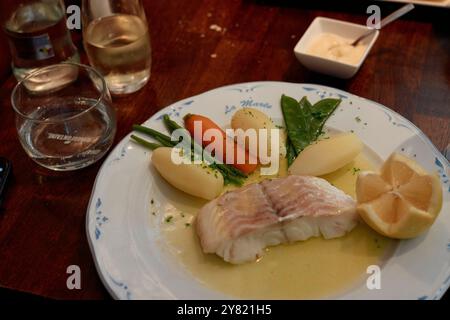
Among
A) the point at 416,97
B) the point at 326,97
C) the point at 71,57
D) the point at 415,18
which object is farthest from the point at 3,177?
the point at 415,18

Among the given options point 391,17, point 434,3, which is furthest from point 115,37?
point 434,3

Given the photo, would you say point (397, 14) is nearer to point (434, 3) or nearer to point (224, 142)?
point (434, 3)

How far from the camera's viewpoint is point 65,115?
5.15ft

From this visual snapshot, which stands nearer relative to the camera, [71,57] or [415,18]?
[71,57]

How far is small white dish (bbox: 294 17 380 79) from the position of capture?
5.33ft

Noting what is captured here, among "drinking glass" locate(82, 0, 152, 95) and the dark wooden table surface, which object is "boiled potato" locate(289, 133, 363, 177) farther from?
"drinking glass" locate(82, 0, 152, 95)

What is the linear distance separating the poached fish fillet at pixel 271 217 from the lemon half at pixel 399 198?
5 centimetres

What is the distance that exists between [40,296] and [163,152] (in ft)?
1.47

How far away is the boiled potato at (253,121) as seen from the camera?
1433 millimetres

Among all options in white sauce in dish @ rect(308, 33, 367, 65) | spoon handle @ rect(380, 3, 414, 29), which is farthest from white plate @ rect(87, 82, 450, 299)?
spoon handle @ rect(380, 3, 414, 29)

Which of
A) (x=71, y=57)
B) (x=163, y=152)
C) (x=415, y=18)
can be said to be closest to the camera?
(x=163, y=152)

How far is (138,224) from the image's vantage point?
1249 mm

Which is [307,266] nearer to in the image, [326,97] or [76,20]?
[326,97]

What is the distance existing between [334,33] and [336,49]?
10 centimetres
